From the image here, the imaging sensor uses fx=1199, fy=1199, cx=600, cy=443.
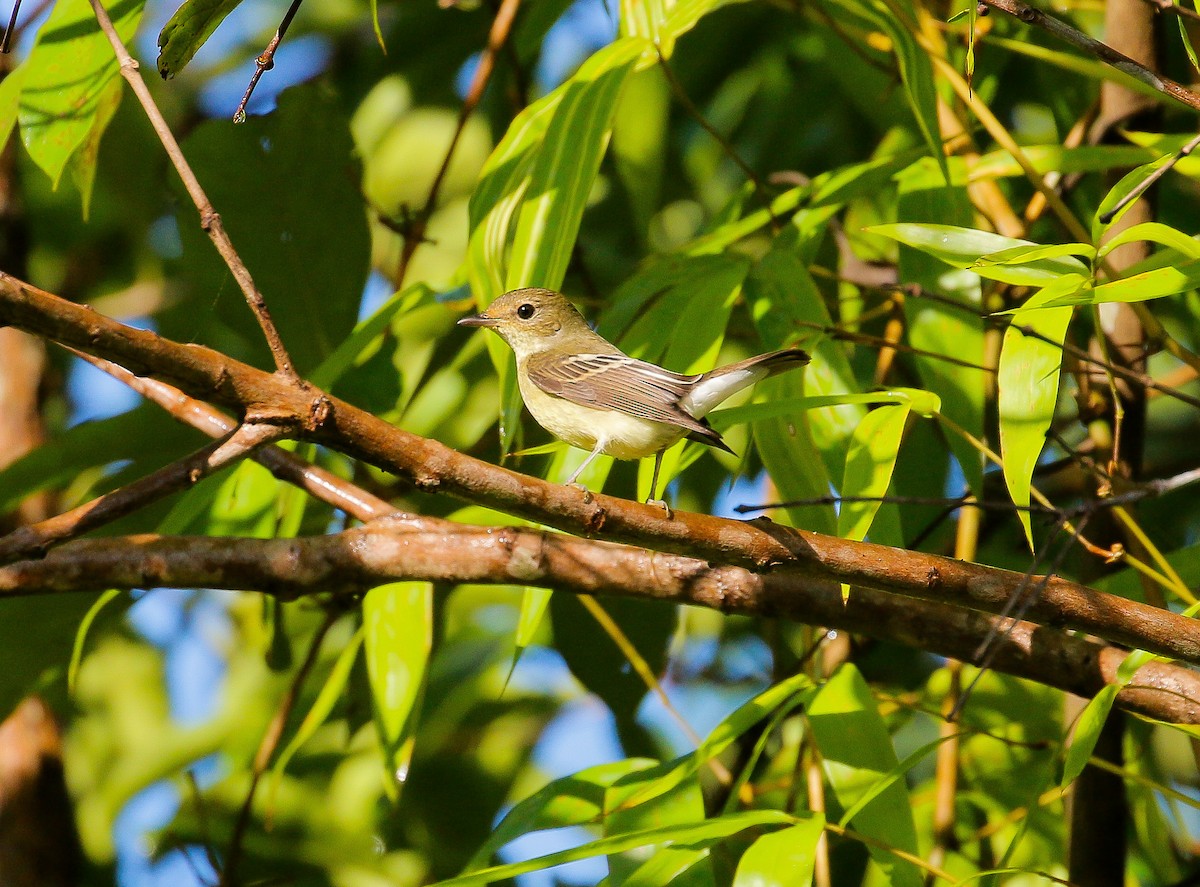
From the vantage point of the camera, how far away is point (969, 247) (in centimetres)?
212

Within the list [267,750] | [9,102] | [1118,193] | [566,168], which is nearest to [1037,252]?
[1118,193]

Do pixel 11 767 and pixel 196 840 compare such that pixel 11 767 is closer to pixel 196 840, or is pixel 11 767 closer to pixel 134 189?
pixel 196 840

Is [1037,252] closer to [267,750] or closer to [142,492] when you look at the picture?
[142,492]

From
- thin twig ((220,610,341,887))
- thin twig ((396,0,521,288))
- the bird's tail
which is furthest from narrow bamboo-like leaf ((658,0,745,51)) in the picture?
thin twig ((220,610,341,887))

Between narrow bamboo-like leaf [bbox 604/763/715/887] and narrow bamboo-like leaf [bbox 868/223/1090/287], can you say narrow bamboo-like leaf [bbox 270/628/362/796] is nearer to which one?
narrow bamboo-like leaf [bbox 604/763/715/887]

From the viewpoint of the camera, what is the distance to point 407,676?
106 inches

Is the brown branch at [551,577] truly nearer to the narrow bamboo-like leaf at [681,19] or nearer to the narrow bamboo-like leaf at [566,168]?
the narrow bamboo-like leaf at [566,168]

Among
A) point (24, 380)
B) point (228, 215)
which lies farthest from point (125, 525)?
point (24, 380)

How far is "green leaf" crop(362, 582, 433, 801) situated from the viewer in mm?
2641

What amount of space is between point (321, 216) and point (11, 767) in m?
2.22

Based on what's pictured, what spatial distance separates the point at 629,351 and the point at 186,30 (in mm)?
1225

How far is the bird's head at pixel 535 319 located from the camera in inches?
132

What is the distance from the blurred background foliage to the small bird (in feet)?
0.28

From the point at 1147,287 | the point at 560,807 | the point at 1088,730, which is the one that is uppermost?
the point at 1147,287
